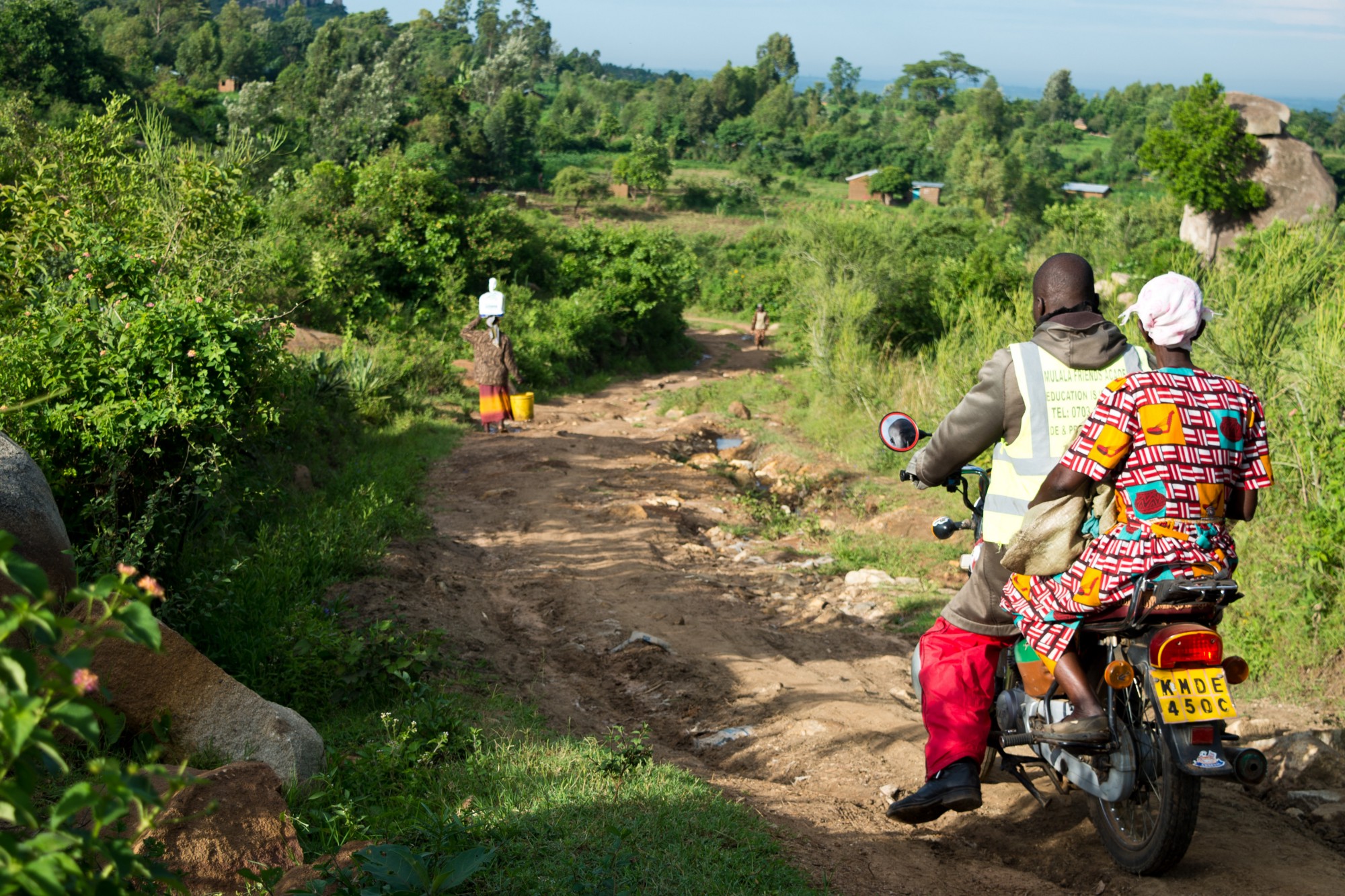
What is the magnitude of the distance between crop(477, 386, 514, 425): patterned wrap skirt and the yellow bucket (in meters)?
0.48

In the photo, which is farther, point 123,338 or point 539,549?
point 539,549

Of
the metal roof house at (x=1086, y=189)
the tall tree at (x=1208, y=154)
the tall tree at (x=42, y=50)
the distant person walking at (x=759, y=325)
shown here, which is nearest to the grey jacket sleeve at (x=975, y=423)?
the distant person walking at (x=759, y=325)

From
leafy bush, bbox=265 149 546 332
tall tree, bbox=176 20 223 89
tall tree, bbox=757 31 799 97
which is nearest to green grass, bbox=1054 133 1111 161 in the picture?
tall tree, bbox=757 31 799 97

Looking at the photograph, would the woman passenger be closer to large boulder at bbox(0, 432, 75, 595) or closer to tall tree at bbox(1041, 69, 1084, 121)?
large boulder at bbox(0, 432, 75, 595)

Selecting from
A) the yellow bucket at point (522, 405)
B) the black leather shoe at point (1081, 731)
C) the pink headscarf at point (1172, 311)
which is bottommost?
the yellow bucket at point (522, 405)

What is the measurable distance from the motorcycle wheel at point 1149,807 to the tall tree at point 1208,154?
27.1 metres

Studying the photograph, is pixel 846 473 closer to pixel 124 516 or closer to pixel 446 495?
pixel 446 495

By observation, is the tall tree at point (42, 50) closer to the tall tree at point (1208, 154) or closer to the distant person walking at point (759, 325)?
the distant person walking at point (759, 325)

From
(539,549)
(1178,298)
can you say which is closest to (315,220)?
(539,549)

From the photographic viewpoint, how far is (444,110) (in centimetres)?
4609

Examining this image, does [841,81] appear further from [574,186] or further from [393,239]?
[393,239]

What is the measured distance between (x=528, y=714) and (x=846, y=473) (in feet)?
26.7

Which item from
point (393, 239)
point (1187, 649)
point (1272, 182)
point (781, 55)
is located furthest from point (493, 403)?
point (781, 55)

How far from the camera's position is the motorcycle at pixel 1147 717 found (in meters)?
2.96
